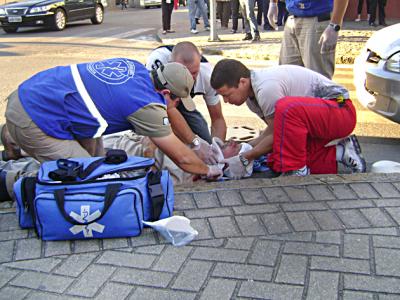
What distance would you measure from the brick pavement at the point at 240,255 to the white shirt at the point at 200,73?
4.15 ft

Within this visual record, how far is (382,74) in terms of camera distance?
4703 millimetres

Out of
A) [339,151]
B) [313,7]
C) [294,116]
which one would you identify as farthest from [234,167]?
[313,7]

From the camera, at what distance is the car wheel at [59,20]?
49.2ft

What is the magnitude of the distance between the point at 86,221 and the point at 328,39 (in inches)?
112

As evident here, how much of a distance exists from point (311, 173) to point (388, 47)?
1.67m

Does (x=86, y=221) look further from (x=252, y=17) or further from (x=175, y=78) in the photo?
(x=252, y=17)

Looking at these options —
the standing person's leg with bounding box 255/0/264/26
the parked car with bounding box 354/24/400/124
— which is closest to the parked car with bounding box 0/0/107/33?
the standing person's leg with bounding box 255/0/264/26

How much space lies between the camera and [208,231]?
2.93 m

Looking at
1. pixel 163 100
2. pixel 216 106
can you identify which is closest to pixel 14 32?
pixel 216 106

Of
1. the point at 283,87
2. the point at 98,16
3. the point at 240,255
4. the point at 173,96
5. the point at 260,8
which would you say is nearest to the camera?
the point at 240,255

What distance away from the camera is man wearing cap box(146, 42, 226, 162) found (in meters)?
3.94

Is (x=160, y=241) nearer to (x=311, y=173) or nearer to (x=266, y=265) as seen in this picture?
(x=266, y=265)

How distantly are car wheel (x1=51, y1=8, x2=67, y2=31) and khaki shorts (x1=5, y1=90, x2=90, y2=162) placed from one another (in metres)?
12.4

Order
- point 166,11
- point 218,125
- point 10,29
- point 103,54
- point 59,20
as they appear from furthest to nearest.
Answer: point 59,20 < point 10,29 < point 166,11 < point 103,54 < point 218,125
